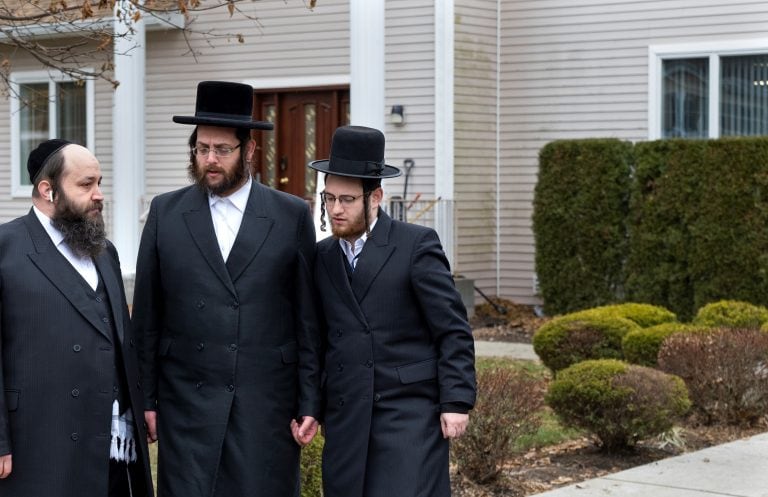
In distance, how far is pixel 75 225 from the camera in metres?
5.01

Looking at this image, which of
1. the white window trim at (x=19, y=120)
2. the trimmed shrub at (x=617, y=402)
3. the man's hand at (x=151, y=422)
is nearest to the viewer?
the man's hand at (x=151, y=422)

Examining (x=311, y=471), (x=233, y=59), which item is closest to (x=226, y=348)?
(x=311, y=471)

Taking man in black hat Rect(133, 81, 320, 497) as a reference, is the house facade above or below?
above

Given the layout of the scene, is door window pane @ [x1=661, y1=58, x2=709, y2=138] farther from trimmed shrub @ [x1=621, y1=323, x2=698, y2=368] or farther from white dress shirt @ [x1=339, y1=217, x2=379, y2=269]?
white dress shirt @ [x1=339, y1=217, x2=379, y2=269]

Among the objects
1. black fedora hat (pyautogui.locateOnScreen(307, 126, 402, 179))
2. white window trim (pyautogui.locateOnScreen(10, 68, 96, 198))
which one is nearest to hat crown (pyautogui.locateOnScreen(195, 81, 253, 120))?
black fedora hat (pyautogui.locateOnScreen(307, 126, 402, 179))

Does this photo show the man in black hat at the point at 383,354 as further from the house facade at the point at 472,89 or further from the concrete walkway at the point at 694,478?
the house facade at the point at 472,89

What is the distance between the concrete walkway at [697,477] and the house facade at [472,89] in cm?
766

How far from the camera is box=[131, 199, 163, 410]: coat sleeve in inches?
209

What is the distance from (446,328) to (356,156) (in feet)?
2.50

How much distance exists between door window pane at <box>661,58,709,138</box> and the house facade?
2cm

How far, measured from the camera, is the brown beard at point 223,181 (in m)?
5.29

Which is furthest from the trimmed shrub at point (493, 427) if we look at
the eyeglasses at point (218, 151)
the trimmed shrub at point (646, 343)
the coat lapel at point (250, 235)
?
the trimmed shrub at point (646, 343)

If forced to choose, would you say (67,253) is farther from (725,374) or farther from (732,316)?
(732,316)

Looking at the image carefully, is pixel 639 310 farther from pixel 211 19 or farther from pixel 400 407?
pixel 211 19
